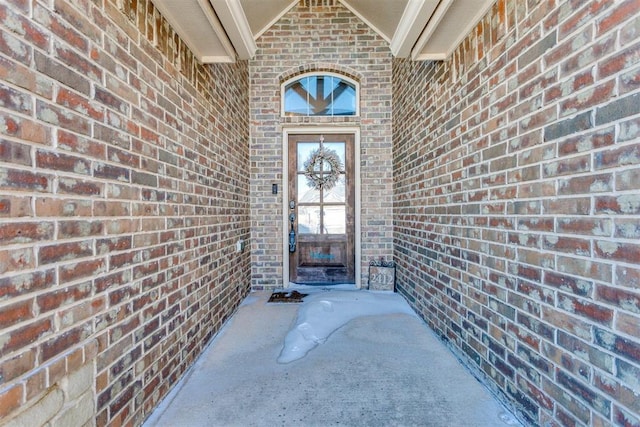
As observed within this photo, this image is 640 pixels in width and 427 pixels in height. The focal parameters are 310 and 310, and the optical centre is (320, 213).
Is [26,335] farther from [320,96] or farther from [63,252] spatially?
[320,96]

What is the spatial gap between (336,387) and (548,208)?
1.42 m

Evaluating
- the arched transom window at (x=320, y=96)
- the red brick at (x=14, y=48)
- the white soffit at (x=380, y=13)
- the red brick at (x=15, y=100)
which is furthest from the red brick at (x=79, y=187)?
the white soffit at (x=380, y=13)

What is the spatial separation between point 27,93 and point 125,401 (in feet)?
4.18

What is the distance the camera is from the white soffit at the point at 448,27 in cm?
179

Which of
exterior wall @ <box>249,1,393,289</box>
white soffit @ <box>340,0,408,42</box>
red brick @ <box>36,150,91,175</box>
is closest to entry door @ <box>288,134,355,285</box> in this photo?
exterior wall @ <box>249,1,393,289</box>

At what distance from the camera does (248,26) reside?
207cm

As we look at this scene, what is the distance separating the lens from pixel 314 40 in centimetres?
386

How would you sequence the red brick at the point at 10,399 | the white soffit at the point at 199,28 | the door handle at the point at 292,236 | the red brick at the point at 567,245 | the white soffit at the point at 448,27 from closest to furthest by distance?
the red brick at the point at 10,399, the red brick at the point at 567,245, the white soffit at the point at 199,28, the white soffit at the point at 448,27, the door handle at the point at 292,236

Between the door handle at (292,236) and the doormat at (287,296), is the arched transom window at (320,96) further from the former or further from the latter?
the doormat at (287,296)

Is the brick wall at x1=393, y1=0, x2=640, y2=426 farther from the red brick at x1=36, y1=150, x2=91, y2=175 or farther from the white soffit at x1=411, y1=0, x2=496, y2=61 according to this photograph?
the red brick at x1=36, y1=150, x2=91, y2=175

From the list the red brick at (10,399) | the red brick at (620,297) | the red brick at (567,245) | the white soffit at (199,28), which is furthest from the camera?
the white soffit at (199,28)

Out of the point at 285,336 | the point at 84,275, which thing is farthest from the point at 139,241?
the point at 285,336

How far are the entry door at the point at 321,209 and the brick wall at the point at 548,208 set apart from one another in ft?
5.64

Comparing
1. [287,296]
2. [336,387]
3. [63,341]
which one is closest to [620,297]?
[336,387]
